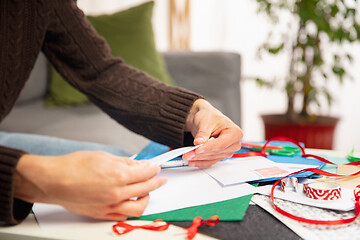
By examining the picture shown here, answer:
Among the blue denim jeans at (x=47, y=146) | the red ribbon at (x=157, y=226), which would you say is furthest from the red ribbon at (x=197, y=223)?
the blue denim jeans at (x=47, y=146)

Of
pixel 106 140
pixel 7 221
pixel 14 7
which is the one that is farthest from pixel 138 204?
pixel 106 140

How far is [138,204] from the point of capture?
1.60 feet

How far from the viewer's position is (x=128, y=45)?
192 cm

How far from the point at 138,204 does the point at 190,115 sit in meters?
0.29

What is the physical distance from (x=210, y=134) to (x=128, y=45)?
135 centimetres

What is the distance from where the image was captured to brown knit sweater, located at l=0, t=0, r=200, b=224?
0.72 meters

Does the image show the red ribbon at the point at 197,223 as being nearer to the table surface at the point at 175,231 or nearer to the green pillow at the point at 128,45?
the table surface at the point at 175,231

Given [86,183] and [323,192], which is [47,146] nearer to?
[86,183]

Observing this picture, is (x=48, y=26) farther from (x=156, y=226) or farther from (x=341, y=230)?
(x=341, y=230)

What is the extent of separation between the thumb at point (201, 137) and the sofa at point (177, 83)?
2.68ft

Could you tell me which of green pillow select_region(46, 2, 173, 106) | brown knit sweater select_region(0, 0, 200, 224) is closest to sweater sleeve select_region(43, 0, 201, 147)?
brown knit sweater select_region(0, 0, 200, 224)

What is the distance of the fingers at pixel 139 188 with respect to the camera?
462 mm

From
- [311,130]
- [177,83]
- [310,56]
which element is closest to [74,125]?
[177,83]

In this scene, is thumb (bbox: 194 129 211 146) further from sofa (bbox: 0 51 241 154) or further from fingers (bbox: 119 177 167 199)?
sofa (bbox: 0 51 241 154)
